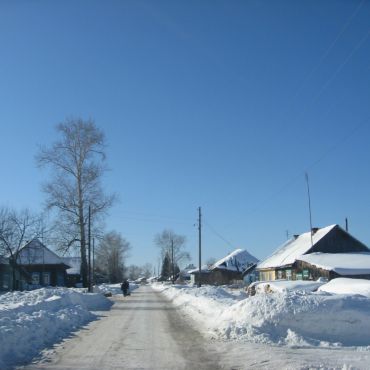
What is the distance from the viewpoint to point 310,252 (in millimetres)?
53625

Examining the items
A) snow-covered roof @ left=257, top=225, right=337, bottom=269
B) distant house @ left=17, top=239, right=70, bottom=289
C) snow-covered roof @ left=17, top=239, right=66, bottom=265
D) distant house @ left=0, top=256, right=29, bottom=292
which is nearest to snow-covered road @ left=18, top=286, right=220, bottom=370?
snow-covered roof @ left=257, top=225, right=337, bottom=269

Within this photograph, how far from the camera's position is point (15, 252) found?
5844 centimetres

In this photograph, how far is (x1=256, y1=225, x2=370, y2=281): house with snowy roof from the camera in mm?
50188

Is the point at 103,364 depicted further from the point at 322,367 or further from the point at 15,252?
the point at 15,252

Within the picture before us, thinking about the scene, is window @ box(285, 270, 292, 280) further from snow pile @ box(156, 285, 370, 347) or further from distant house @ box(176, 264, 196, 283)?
distant house @ box(176, 264, 196, 283)

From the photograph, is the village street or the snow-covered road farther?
the snow-covered road

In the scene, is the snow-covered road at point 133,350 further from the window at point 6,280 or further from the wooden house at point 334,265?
the window at point 6,280

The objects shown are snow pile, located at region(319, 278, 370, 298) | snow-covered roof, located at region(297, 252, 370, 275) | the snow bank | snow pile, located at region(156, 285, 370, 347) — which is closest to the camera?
snow pile, located at region(156, 285, 370, 347)

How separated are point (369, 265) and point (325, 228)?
41.4ft

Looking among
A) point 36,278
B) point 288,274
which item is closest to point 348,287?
point 288,274

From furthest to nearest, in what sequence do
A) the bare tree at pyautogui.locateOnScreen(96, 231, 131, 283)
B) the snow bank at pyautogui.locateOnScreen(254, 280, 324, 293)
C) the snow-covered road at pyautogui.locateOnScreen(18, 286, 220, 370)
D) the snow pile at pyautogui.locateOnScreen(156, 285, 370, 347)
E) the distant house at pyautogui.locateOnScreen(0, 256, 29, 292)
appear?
1. the bare tree at pyautogui.locateOnScreen(96, 231, 131, 283)
2. the distant house at pyautogui.locateOnScreen(0, 256, 29, 292)
3. the snow bank at pyautogui.locateOnScreen(254, 280, 324, 293)
4. the snow pile at pyautogui.locateOnScreen(156, 285, 370, 347)
5. the snow-covered road at pyautogui.locateOnScreen(18, 286, 220, 370)

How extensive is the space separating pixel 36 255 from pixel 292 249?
30738 mm

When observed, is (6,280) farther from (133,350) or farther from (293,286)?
(133,350)

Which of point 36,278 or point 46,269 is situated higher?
point 46,269
